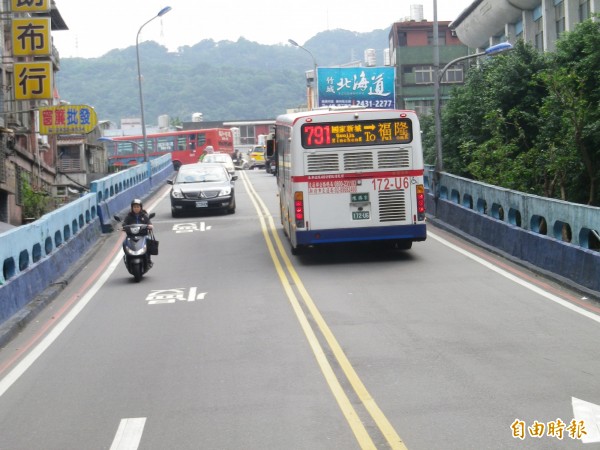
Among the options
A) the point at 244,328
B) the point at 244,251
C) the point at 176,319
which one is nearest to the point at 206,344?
the point at 244,328

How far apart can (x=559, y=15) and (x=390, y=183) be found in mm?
23234

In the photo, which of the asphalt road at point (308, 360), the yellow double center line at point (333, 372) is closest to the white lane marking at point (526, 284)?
the asphalt road at point (308, 360)

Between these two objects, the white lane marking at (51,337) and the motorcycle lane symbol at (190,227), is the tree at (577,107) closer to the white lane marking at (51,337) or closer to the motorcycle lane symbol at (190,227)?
the motorcycle lane symbol at (190,227)

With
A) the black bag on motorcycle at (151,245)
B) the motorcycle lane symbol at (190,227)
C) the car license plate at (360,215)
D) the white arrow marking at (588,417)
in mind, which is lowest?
the white arrow marking at (588,417)

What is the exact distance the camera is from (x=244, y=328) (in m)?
12.8

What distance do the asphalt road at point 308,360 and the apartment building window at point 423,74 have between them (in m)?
61.7

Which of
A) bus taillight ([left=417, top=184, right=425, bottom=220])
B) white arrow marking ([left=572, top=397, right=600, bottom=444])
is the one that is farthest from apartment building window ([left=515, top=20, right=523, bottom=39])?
white arrow marking ([left=572, top=397, right=600, bottom=444])

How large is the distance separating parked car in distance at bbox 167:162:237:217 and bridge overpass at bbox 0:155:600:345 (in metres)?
2.83

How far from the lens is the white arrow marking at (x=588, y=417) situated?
7.30 metres

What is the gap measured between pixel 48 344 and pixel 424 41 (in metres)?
72.2

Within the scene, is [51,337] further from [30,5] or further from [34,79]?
[30,5]

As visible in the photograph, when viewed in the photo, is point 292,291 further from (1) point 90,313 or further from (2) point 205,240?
(2) point 205,240

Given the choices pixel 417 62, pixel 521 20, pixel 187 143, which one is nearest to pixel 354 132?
pixel 521 20

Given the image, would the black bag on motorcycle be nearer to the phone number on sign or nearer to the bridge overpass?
the bridge overpass
